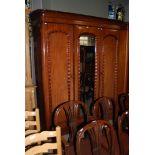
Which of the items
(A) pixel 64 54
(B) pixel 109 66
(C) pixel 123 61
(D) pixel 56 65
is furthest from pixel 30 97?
(C) pixel 123 61

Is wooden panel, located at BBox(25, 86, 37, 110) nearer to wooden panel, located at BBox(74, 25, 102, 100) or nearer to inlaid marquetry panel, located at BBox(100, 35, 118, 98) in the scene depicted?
wooden panel, located at BBox(74, 25, 102, 100)

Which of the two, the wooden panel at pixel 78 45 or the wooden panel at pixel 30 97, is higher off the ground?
the wooden panel at pixel 78 45

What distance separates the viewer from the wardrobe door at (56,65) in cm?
226

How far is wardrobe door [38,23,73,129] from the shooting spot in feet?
7.41

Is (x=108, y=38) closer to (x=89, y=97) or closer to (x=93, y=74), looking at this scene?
(x=93, y=74)

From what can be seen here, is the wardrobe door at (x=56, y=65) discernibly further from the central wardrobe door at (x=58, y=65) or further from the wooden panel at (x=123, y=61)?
the wooden panel at (x=123, y=61)

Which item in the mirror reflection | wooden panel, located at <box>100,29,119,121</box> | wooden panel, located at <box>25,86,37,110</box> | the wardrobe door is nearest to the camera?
the wardrobe door

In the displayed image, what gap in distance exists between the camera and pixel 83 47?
259cm

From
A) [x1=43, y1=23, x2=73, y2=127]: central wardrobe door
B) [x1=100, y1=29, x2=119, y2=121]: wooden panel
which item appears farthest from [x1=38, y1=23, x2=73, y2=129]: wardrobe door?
[x1=100, y1=29, x2=119, y2=121]: wooden panel

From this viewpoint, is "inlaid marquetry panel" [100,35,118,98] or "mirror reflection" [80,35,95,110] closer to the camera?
"mirror reflection" [80,35,95,110]

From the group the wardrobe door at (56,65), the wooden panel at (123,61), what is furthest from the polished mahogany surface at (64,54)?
the wooden panel at (123,61)

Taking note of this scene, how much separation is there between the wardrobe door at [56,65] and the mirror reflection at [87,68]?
0.19 meters

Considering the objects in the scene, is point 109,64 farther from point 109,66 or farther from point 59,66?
point 59,66
